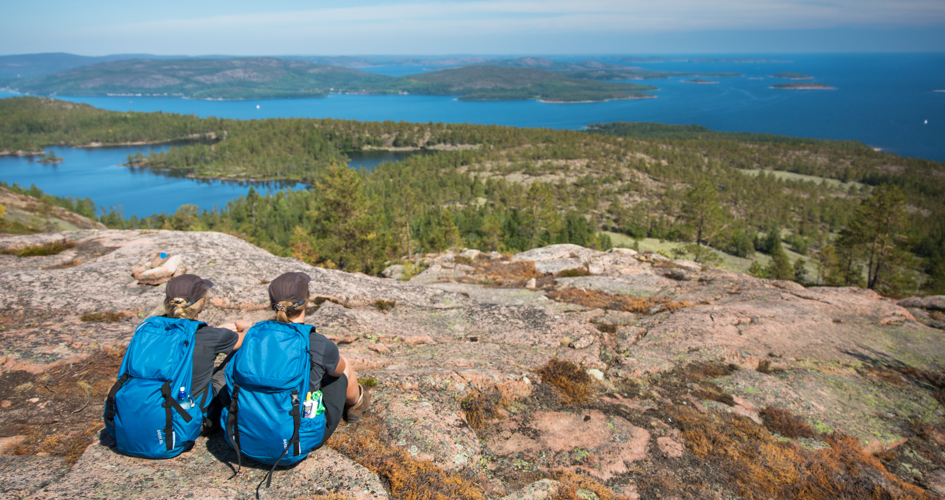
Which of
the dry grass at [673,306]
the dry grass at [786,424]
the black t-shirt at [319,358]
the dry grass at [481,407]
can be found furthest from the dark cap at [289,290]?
the dry grass at [673,306]

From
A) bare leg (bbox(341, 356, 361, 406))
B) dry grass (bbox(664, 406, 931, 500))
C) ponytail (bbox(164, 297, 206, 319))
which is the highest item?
ponytail (bbox(164, 297, 206, 319))

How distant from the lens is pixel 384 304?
1261 centimetres

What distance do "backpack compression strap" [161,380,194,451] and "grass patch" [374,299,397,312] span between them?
24.1 feet

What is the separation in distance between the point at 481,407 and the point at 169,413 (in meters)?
4.67

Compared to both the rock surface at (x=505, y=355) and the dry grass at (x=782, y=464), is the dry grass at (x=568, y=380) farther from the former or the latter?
the dry grass at (x=782, y=464)

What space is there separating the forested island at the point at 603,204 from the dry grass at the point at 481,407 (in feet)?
96.6

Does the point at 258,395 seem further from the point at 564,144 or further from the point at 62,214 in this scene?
the point at 564,144

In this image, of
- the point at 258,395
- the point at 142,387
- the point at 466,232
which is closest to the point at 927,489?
the point at 258,395

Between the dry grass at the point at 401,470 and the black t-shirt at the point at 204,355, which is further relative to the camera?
the dry grass at the point at 401,470

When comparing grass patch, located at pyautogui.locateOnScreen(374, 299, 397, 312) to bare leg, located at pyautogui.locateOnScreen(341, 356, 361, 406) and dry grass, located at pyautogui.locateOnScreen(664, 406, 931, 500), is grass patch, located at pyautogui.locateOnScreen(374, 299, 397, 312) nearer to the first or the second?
bare leg, located at pyautogui.locateOnScreen(341, 356, 361, 406)

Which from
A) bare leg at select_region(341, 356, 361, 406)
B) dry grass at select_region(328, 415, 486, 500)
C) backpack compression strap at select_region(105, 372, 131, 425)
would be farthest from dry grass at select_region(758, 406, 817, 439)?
backpack compression strap at select_region(105, 372, 131, 425)

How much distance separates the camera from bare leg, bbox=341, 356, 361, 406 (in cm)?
599

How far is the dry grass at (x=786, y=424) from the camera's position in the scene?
797 centimetres

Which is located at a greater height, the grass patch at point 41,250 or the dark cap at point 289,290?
the dark cap at point 289,290
